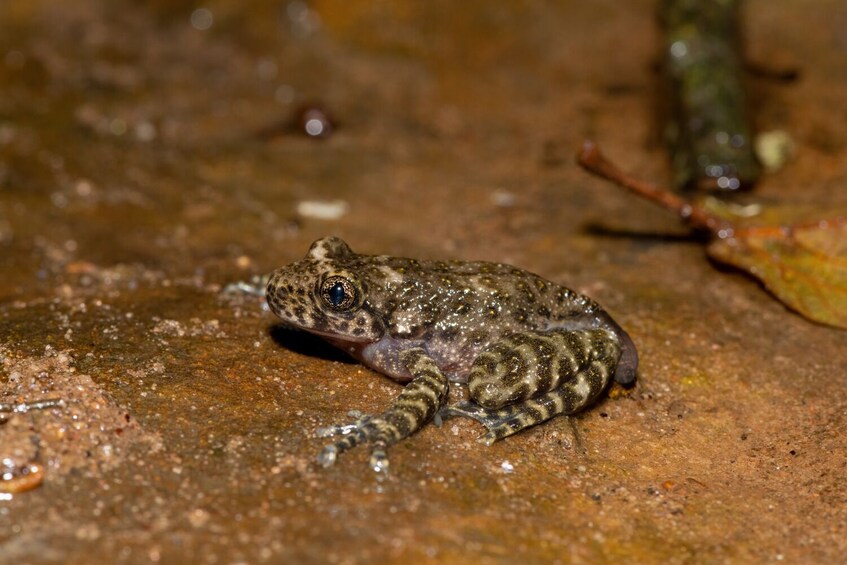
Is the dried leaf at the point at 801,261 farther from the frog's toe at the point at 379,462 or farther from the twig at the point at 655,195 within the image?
the frog's toe at the point at 379,462

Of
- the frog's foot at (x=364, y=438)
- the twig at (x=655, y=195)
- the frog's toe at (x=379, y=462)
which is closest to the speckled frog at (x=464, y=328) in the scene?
the frog's foot at (x=364, y=438)

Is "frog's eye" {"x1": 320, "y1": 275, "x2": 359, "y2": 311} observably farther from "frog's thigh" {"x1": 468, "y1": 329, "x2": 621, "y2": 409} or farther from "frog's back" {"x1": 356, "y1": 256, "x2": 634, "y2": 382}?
"frog's thigh" {"x1": 468, "y1": 329, "x2": 621, "y2": 409}

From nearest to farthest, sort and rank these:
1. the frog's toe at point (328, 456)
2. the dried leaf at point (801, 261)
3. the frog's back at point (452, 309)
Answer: the frog's toe at point (328, 456)
the frog's back at point (452, 309)
the dried leaf at point (801, 261)

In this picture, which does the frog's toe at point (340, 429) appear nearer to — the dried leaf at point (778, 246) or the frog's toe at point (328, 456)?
the frog's toe at point (328, 456)

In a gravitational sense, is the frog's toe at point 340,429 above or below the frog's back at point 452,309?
below

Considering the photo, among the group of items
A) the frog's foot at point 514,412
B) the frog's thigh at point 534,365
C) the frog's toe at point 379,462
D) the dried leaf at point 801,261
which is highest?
the dried leaf at point 801,261

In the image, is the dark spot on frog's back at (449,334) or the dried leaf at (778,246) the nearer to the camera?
the dark spot on frog's back at (449,334)

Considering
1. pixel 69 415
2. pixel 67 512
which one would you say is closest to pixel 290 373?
pixel 69 415

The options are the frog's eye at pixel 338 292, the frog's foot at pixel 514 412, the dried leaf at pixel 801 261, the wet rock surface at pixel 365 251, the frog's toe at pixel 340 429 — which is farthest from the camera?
the dried leaf at pixel 801 261
